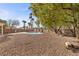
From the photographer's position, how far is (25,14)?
9.02 ft

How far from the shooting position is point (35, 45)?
277 cm

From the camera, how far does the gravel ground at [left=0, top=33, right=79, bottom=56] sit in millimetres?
2744

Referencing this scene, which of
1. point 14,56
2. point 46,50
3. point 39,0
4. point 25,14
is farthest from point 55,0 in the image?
point 14,56

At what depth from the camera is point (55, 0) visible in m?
2.76

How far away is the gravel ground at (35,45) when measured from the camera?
274cm

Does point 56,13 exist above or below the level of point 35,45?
above

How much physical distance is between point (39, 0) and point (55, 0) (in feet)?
0.56

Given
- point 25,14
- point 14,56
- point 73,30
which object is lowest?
point 14,56

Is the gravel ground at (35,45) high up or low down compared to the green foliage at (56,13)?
down

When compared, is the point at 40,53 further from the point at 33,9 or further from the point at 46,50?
the point at 33,9

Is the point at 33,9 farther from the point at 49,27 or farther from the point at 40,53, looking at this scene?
the point at 40,53

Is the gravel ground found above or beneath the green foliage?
beneath

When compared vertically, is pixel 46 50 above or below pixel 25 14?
below

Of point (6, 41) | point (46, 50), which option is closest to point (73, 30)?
point (46, 50)
